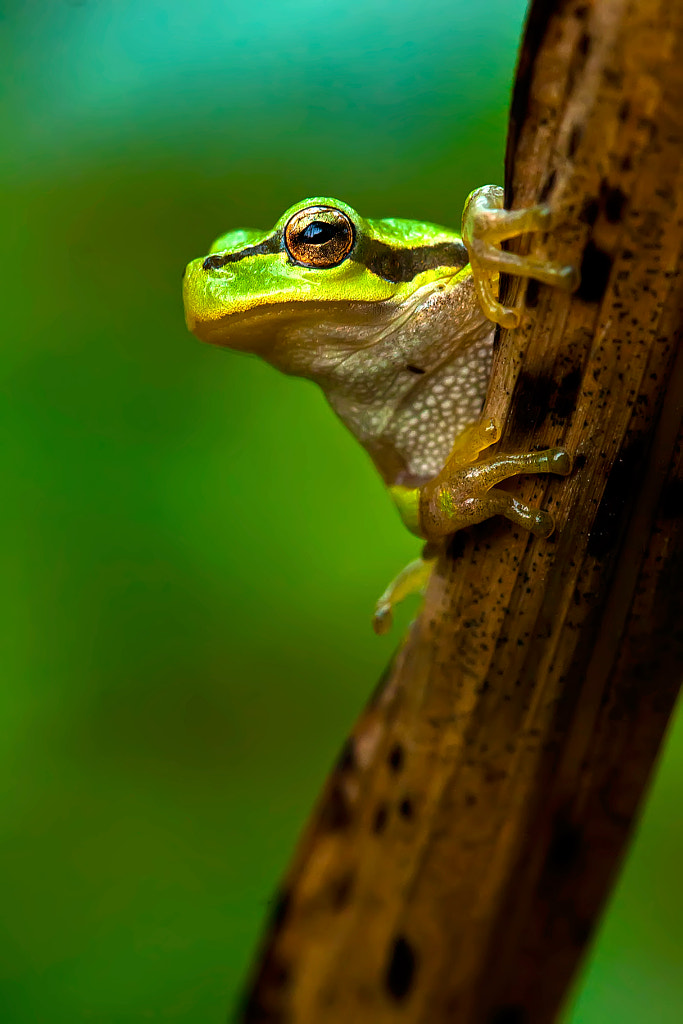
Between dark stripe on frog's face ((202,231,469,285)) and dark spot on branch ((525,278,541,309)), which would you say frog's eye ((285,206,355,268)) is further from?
dark spot on branch ((525,278,541,309))

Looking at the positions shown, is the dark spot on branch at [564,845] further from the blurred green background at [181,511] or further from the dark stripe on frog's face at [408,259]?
the blurred green background at [181,511]

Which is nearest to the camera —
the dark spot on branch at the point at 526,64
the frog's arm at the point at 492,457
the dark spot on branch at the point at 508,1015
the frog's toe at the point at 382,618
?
the dark spot on branch at the point at 526,64

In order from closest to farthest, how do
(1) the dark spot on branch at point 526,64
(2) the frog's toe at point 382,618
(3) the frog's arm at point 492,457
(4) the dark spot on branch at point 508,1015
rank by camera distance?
(1) the dark spot on branch at point 526,64 < (3) the frog's arm at point 492,457 < (4) the dark spot on branch at point 508,1015 < (2) the frog's toe at point 382,618

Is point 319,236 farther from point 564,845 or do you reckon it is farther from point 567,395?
point 564,845

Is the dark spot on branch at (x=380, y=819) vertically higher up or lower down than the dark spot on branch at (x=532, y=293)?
lower down

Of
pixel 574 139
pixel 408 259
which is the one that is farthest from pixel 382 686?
pixel 574 139

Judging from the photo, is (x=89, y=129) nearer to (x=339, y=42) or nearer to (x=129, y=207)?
(x=129, y=207)

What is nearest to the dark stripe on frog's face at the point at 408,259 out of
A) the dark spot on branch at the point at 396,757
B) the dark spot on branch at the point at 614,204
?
the dark spot on branch at the point at 614,204
